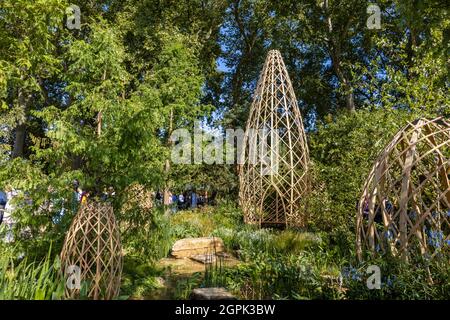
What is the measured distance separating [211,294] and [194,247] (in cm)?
284

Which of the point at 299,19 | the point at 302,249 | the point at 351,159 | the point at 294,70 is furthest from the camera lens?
the point at 294,70

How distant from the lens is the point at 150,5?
15.2 metres

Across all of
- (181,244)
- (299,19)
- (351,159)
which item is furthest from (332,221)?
(299,19)

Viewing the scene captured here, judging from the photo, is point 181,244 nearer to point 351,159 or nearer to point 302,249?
point 302,249

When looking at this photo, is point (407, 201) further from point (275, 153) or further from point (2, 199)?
point (2, 199)

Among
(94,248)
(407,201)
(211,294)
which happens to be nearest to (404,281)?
(407,201)

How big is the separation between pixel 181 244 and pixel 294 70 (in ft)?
46.8

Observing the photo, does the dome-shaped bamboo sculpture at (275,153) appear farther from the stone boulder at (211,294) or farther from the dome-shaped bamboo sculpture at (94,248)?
the dome-shaped bamboo sculpture at (94,248)

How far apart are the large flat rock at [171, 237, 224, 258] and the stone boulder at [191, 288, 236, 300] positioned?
2216 millimetres

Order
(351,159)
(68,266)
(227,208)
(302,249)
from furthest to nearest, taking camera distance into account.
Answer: (227,208), (351,159), (302,249), (68,266)

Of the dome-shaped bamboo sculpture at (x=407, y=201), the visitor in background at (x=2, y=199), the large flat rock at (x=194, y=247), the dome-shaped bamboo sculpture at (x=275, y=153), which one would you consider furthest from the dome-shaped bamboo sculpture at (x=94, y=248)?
the dome-shaped bamboo sculpture at (x=275, y=153)

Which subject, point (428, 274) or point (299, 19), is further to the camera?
point (299, 19)

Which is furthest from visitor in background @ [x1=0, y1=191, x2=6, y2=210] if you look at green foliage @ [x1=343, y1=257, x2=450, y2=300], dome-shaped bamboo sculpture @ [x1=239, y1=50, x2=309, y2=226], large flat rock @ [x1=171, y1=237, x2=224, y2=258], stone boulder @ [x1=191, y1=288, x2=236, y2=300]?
green foliage @ [x1=343, y1=257, x2=450, y2=300]

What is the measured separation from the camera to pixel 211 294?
3771mm
